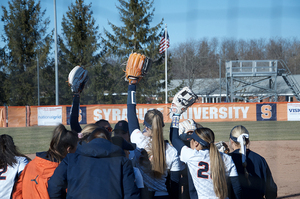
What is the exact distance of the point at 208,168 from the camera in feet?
7.95

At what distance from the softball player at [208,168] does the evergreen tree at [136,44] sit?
13.3 metres

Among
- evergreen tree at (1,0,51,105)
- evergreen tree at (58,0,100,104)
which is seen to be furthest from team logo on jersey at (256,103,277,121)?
evergreen tree at (1,0,51,105)

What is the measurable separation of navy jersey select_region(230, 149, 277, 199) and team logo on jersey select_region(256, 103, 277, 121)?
1673 centimetres

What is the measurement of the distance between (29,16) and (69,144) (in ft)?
65.7

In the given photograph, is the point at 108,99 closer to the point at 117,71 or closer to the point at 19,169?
the point at 117,71

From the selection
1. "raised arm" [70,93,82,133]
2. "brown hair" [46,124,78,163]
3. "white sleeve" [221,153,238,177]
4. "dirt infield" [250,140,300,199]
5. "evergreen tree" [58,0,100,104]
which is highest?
"evergreen tree" [58,0,100,104]

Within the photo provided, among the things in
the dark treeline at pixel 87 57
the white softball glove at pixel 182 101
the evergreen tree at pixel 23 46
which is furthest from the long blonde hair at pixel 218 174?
the evergreen tree at pixel 23 46

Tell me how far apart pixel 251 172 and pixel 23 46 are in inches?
887

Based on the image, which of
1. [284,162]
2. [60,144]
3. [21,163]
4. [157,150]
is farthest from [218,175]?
[284,162]

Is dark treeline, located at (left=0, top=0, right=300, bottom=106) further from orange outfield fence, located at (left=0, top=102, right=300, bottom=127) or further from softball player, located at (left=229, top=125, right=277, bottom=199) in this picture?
softball player, located at (left=229, top=125, right=277, bottom=199)

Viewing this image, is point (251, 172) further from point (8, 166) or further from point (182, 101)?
point (8, 166)

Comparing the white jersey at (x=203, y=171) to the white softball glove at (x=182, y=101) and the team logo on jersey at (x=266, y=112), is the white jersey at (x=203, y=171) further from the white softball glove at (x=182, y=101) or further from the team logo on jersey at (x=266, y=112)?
the team logo on jersey at (x=266, y=112)

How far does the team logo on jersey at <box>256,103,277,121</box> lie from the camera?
18.3 meters

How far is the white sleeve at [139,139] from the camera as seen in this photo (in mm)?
2619
